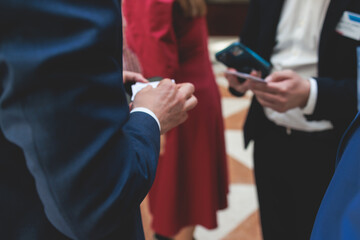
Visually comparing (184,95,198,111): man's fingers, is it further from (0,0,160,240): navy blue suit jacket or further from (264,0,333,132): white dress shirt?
(264,0,333,132): white dress shirt

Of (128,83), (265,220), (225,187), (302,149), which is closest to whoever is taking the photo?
(128,83)

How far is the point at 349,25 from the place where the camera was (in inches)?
31.3

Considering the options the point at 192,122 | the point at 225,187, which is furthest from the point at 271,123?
the point at 225,187

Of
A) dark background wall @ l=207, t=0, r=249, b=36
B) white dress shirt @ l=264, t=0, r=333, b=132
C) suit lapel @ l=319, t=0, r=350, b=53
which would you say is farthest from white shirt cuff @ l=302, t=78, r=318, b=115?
dark background wall @ l=207, t=0, r=249, b=36

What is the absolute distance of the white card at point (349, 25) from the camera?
0.77m

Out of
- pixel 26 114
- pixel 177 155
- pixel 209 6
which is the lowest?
pixel 209 6

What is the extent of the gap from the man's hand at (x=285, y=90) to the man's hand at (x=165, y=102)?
354mm

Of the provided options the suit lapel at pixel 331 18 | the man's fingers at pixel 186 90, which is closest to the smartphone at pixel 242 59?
the suit lapel at pixel 331 18

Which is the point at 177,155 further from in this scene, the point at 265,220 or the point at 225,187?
the point at 265,220

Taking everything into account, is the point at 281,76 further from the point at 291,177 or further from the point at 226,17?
the point at 226,17

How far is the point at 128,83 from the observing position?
72cm

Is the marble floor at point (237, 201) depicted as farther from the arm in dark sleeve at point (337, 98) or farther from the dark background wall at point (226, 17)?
the dark background wall at point (226, 17)

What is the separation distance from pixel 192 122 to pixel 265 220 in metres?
0.57

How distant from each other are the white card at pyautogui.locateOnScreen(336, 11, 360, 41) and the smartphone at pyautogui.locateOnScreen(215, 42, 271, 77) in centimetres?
24
